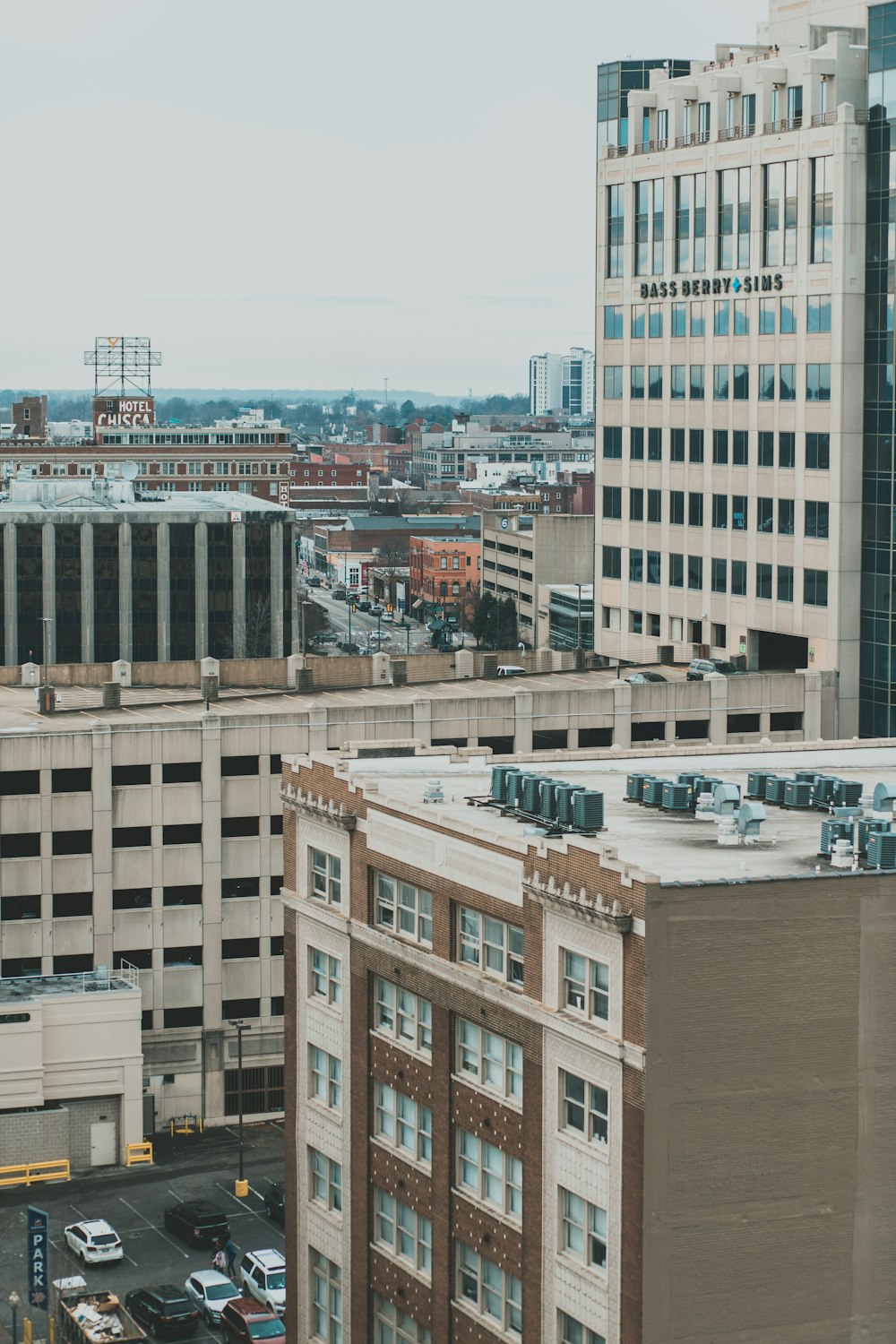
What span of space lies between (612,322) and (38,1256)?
6187 cm

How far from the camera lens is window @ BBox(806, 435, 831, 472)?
106 meters

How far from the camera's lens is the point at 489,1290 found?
51.6 metres

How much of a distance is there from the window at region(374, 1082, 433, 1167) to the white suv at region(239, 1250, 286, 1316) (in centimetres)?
2568

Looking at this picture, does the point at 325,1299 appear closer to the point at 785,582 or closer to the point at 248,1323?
the point at 248,1323

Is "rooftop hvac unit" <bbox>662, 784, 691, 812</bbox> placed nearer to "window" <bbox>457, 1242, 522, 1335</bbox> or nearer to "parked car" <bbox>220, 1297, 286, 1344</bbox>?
"window" <bbox>457, 1242, 522, 1335</bbox>

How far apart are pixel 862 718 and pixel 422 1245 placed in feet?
195

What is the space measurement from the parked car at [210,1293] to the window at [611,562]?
52725 mm

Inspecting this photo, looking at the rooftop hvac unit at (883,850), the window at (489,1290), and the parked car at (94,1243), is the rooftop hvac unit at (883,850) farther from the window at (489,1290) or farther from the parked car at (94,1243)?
the parked car at (94,1243)

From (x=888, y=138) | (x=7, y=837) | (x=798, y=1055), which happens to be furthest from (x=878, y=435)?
(x=798, y=1055)

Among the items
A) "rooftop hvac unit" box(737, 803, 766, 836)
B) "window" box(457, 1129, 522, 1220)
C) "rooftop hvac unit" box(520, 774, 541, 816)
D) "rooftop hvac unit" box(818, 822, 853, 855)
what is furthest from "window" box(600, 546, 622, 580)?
"rooftop hvac unit" box(818, 822, 853, 855)

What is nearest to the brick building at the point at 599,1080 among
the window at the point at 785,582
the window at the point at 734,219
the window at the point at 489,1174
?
the window at the point at 489,1174

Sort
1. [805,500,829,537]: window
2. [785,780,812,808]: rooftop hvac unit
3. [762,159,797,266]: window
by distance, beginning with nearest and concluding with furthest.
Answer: [785,780,812,808]: rooftop hvac unit → [762,159,797,266]: window → [805,500,829,537]: window

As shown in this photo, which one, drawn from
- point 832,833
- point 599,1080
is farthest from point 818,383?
point 599,1080

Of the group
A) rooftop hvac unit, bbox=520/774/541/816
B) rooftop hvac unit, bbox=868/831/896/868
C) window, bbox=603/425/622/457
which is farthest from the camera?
window, bbox=603/425/622/457
